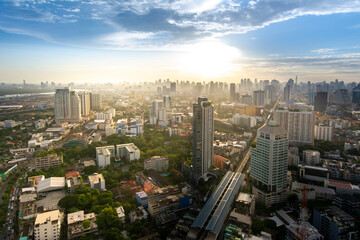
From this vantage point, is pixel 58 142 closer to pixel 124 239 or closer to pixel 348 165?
pixel 124 239

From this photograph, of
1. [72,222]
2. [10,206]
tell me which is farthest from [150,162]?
[10,206]

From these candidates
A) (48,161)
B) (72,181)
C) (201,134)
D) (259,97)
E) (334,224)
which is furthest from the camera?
(259,97)

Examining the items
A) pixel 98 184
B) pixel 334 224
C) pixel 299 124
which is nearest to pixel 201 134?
pixel 98 184

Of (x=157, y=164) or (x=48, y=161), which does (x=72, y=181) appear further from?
(x=157, y=164)

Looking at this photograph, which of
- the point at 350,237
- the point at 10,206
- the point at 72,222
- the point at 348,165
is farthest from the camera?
the point at 348,165

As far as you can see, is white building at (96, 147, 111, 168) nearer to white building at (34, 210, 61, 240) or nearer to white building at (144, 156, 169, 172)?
white building at (144, 156, 169, 172)

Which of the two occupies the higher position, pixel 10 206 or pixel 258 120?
pixel 258 120

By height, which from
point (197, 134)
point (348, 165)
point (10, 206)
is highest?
point (197, 134)

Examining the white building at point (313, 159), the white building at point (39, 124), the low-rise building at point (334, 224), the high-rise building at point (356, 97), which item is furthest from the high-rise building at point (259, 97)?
the low-rise building at point (334, 224)
